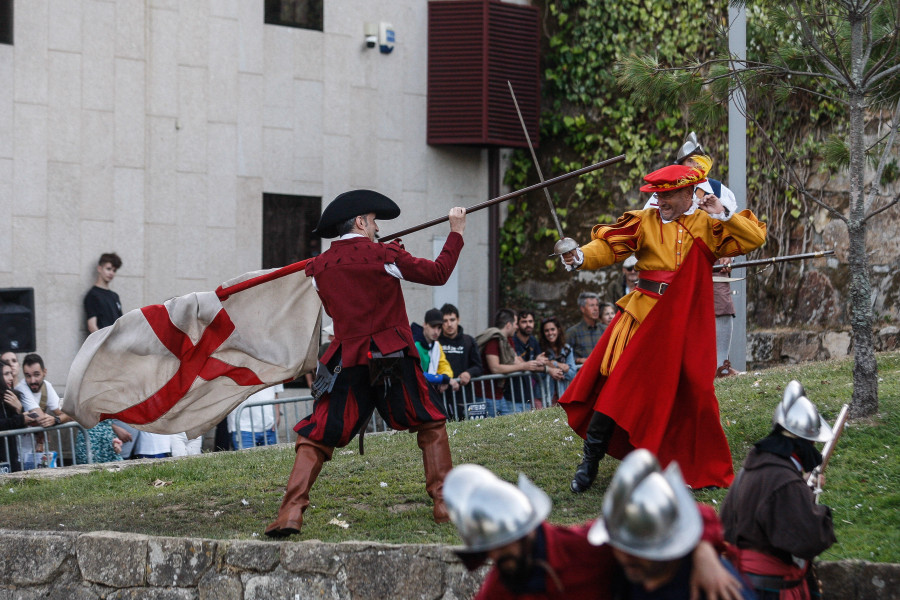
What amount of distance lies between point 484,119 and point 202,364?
25.1 feet

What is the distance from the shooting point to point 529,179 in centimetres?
1495

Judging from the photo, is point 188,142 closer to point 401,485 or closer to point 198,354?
point 198,354

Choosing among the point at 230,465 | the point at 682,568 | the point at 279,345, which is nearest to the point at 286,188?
the point at 230,465

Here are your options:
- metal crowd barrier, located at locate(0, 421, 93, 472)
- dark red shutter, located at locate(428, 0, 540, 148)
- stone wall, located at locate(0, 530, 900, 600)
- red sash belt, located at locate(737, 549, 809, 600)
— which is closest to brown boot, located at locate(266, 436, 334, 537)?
stone wall, located at locate(0, 530, 900, 600)

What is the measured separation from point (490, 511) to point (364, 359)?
3.26m

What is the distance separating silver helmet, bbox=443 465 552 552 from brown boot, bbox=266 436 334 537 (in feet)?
10.4

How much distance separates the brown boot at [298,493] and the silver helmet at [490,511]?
3.16m

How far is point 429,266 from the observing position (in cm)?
627

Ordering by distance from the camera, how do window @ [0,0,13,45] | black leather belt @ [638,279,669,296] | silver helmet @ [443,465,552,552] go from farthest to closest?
window @ [0,0,13,45], black leather belt @ [638,279,669,296], silver helmet @ [443,465,552,552]

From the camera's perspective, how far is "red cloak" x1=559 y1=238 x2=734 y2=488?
6.38m

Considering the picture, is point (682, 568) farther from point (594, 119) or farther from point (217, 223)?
point (594, 119)

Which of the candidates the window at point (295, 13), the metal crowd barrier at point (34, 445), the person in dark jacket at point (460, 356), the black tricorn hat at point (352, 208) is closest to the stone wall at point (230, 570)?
the black tricorn hat at point (352, 208)

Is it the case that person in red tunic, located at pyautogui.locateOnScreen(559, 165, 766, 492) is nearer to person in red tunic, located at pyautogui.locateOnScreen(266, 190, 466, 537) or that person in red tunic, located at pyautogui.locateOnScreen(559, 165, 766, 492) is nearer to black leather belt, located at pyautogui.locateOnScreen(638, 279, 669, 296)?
black leather belt, located at pyautogui.locateOnScreen(638, 279, 669, 296)

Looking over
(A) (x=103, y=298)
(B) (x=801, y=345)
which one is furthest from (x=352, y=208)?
(B) (x=801, y=345)
